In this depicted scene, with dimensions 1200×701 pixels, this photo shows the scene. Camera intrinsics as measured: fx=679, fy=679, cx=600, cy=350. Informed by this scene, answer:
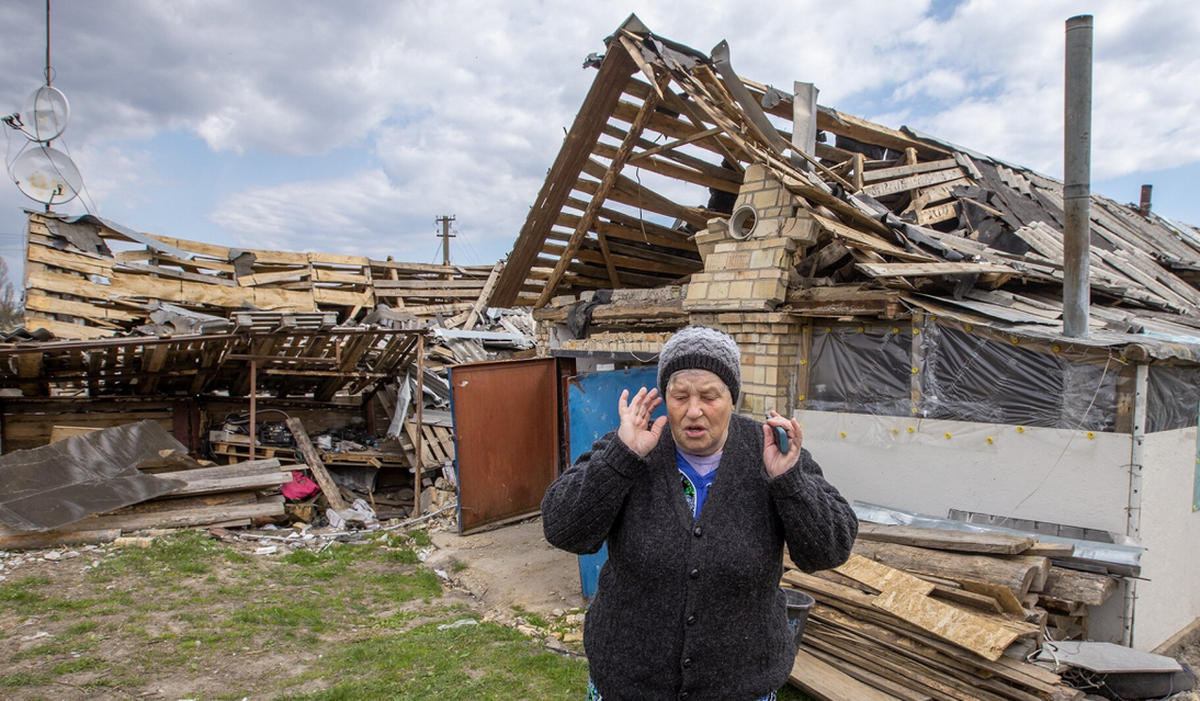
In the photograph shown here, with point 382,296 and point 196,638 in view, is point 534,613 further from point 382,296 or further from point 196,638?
point 382,296

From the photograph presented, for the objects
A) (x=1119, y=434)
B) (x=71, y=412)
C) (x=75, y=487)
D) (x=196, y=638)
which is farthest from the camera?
(x=71, y=412)

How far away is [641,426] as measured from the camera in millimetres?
1993

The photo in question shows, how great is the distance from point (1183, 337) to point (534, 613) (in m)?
5.47

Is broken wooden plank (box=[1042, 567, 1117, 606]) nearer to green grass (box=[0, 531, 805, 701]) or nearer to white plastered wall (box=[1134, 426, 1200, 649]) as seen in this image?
white plastered wall (box=[1134, 426, 1200, 649])

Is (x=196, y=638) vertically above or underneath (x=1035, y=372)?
underneath

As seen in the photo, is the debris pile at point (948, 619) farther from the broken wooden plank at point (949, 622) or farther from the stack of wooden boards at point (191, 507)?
the stack of wooden boards at point (191, 507)

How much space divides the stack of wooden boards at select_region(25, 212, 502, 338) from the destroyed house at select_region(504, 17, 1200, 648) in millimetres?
7148

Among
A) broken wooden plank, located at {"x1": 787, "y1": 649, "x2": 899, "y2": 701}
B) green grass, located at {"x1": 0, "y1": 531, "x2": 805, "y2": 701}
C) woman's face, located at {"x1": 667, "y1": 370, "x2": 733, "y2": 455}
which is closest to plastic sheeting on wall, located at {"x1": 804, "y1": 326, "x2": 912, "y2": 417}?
broken wooden plank, located at {"x1": 787, "y1": 649, "x2": 899, "y2": 701}

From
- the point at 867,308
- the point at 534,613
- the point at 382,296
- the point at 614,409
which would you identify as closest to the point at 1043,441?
the point at 867,308

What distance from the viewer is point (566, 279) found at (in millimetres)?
8602

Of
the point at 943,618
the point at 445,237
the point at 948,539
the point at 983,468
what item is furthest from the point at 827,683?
the point at 445,237

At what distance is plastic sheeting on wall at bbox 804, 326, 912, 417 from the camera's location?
16.5ft

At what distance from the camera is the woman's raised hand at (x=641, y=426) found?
6.47 feet

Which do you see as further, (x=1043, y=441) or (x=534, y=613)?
(x=534, y=613)
